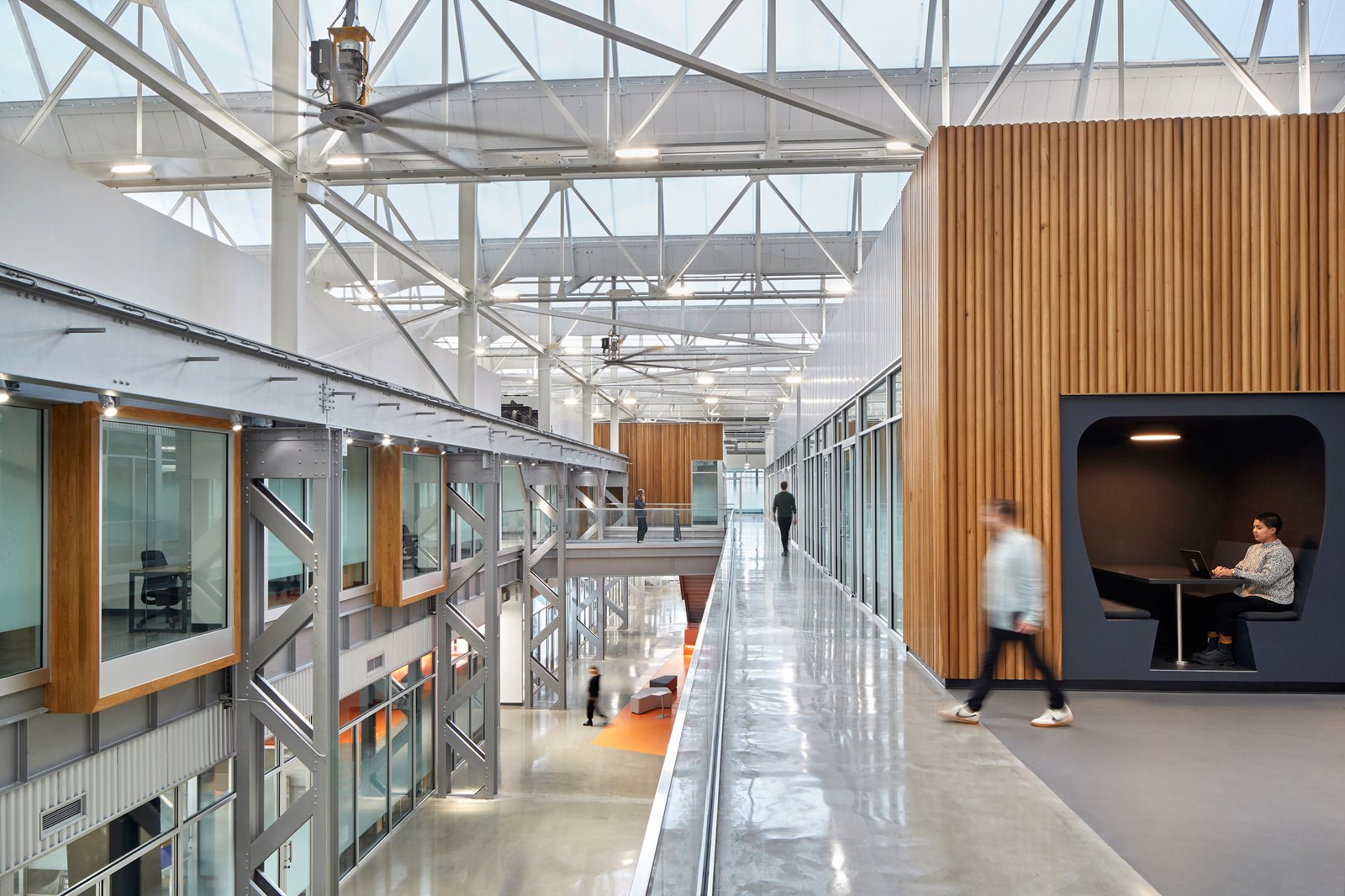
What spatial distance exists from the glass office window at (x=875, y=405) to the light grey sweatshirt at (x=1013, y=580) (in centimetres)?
437

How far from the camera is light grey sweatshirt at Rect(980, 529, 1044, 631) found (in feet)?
18.4

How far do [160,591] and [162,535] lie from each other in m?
0.57

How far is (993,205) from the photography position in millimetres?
6867

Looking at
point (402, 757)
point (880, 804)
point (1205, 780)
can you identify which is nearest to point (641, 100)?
point (402, 757)

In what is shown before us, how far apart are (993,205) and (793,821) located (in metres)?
5.25

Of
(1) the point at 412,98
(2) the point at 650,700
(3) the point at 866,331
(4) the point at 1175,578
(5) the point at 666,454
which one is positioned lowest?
(2) the point at 650,700

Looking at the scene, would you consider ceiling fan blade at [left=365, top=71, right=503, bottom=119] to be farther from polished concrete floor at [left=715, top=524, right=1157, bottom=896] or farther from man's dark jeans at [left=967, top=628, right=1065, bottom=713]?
man's dark jeans at [left=967, top=628, right=1065, bottom=713]

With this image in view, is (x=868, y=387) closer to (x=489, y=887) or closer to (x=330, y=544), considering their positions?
(x=330, y=544)

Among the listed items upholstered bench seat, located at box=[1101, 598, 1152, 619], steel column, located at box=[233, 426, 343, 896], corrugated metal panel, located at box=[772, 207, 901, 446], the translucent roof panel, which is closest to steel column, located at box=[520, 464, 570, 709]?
corrugated metal panel, located at box=[772, 207, 901, 446]

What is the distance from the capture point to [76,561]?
22.9 feet

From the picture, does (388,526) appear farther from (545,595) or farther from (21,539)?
(545,595)

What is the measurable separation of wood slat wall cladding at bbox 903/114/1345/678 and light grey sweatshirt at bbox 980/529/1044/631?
3.21 ft

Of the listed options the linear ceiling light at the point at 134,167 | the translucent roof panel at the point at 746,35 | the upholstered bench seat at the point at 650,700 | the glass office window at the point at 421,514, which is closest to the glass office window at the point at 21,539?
the linear ceiling light at the point at 134,167

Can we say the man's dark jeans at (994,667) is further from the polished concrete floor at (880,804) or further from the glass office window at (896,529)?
the glass office window at (896,529)
